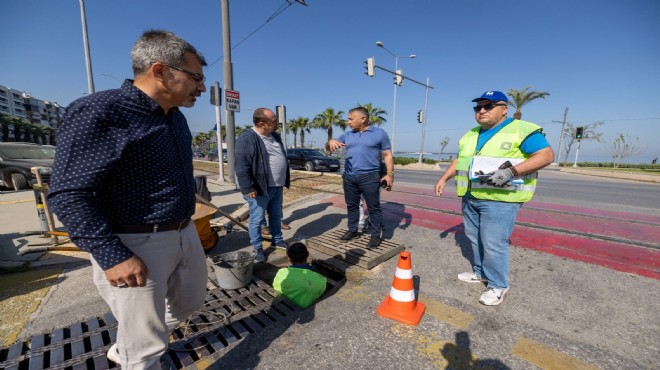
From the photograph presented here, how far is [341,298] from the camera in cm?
287

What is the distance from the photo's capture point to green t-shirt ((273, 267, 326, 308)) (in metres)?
2.71

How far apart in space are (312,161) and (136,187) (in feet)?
53.4

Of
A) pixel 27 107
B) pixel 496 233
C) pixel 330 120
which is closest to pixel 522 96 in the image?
pixel 330 120

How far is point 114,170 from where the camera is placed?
131cm

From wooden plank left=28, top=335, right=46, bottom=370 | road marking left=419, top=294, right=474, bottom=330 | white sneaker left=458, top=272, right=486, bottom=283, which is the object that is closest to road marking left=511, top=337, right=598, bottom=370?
road marking left=419, top=294, right=474, bottom=330

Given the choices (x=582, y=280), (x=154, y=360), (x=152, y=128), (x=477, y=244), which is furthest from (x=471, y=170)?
(x=154, y=360)

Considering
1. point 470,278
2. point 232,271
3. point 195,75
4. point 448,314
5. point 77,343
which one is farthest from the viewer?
point 470,278

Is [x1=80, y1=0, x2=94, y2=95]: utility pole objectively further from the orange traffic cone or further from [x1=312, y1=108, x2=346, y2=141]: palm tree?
[x1=312, y1=108, x2=346, y2=141]: palm tree

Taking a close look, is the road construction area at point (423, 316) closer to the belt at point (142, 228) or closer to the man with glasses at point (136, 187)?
the man with glasses at point (136, 187)

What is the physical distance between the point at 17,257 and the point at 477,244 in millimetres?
5822

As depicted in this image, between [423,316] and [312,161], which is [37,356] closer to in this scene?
[423,316]

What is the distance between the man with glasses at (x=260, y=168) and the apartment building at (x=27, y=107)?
326ft

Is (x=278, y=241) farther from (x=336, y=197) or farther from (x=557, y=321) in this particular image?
(x=336, y=197)

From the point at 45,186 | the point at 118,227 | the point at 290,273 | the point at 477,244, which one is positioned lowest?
the point at 290,273
